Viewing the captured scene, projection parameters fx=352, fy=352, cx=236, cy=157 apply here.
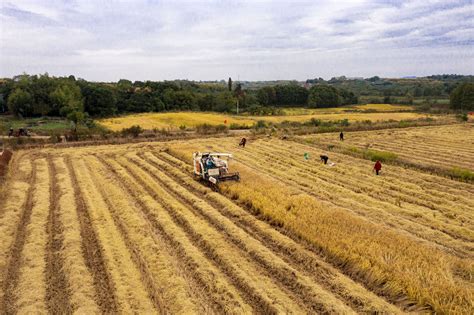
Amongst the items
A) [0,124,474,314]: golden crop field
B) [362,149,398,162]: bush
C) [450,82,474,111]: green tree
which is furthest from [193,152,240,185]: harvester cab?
[450,82,474,111]: green tree

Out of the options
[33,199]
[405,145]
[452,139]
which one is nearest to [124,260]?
[33,199]

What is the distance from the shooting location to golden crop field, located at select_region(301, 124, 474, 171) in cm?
2661

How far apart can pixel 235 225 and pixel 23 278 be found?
6.70 meters

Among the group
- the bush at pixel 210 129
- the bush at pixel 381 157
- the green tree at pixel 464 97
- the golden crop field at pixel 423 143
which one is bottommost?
the golden crop field at pixel 423 143

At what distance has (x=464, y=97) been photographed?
7656cm

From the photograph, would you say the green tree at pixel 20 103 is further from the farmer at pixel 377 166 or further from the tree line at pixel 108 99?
the farmer at pixel 377 166

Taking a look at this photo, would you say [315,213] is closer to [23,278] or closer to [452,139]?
[23,278]

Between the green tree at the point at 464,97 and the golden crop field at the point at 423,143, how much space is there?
34.2m

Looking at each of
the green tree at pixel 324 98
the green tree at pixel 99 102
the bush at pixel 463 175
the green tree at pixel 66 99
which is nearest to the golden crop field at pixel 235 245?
the bush at pixel 463 175

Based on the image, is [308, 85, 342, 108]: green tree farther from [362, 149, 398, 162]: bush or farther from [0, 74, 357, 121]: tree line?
[362, 149, 398, 162]: bush

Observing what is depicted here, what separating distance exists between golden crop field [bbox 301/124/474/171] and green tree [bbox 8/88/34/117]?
50922 millimetres

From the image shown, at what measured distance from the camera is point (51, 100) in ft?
211

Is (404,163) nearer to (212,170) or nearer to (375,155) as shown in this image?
(375,155)

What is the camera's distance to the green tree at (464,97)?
76.0 meters
